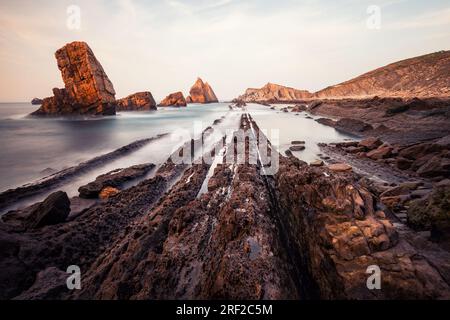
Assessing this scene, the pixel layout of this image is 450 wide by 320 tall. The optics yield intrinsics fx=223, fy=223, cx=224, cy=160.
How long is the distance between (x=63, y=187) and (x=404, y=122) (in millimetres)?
26874

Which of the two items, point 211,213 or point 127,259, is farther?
point 211,213

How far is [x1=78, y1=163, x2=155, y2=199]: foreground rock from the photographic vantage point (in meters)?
8.79

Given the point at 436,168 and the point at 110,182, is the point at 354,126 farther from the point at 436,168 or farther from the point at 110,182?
the point at 110,182

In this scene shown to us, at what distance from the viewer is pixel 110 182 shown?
991 centimetres

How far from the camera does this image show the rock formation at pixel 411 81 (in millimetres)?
52475

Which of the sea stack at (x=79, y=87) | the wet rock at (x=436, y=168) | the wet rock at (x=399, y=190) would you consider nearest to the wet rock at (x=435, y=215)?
the wet rock at (x=399, y=190)

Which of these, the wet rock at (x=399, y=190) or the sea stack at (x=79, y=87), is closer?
the wet rock at (x=399, y=190)

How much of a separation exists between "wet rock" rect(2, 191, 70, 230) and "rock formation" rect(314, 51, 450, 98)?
59.3 metres

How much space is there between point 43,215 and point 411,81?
92417mm

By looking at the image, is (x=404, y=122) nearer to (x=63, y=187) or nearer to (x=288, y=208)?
(x=288, y=208)

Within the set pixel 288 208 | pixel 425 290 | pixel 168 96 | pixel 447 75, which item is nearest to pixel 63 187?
pixel 288 208

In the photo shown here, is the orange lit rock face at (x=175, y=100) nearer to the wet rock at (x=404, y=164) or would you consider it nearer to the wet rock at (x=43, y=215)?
the wet rock at (x=404, y=164)

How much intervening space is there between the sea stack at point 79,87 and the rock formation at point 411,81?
239 ft

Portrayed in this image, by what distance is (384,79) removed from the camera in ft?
270
